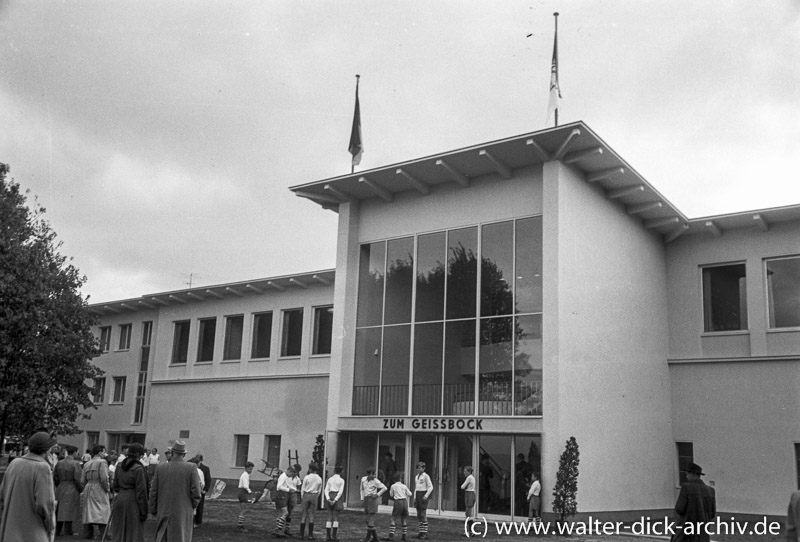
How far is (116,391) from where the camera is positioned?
1516 inches

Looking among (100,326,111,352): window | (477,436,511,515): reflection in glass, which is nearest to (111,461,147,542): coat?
(477,436,511,515): reflection in glass

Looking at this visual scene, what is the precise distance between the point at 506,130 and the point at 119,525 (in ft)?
50.1

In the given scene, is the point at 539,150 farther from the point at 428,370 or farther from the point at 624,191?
the point at 428,370

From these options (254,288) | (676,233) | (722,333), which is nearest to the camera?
(722,333)

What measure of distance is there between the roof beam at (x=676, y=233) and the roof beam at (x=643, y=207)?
5.54ft

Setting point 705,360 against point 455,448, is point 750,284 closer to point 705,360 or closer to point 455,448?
point 705,360

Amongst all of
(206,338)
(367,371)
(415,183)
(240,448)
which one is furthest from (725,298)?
(206,338)

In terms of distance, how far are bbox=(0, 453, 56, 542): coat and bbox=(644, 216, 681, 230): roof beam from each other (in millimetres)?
21433

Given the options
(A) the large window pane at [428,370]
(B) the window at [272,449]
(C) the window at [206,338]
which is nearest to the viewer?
(A) the large window pane at [428,370]

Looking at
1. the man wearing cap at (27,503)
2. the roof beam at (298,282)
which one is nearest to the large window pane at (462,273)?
the roof beam at (298,282)

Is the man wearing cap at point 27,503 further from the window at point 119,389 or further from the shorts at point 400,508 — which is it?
the window at point 119,389

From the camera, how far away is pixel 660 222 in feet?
83.5

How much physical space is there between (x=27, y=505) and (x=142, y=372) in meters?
31.1

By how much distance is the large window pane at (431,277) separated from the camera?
77.0ft
